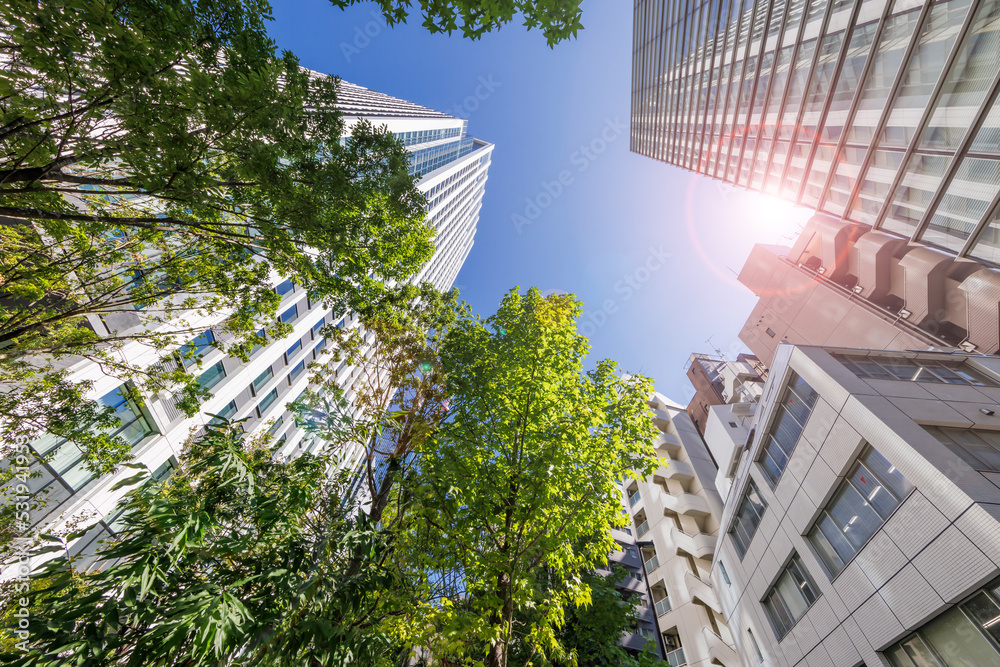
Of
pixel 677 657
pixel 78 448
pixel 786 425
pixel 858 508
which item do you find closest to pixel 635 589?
pixel 677 657

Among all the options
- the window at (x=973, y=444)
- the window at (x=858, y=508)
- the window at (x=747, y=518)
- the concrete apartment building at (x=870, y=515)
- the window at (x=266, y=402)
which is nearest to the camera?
the concrete apartment building at (x=870, y=515)

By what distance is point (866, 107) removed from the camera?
14703mm

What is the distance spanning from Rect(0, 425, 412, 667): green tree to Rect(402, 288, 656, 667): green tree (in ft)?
4.33

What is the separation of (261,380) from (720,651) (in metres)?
31.0

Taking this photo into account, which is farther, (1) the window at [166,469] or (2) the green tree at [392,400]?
(1) the window at [166,469]

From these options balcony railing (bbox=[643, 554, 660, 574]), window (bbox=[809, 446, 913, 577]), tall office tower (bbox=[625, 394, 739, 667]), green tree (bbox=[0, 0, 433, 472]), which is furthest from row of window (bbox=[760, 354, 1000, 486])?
balcony railing (bbox=[643, 554, 660, 574])

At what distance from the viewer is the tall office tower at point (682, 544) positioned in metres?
19.5

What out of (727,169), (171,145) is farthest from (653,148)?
(171,145)

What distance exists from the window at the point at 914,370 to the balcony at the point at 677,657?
19564 millimetres

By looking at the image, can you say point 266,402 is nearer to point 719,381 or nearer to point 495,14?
point 495,14

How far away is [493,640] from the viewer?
4934 millimetres

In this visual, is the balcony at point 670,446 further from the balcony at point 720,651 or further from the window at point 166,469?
the window at point 166,469

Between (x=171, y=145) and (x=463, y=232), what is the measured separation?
77752 millimetres

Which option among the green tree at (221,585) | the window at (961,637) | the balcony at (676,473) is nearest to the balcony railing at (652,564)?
the balcony at (676,473)
